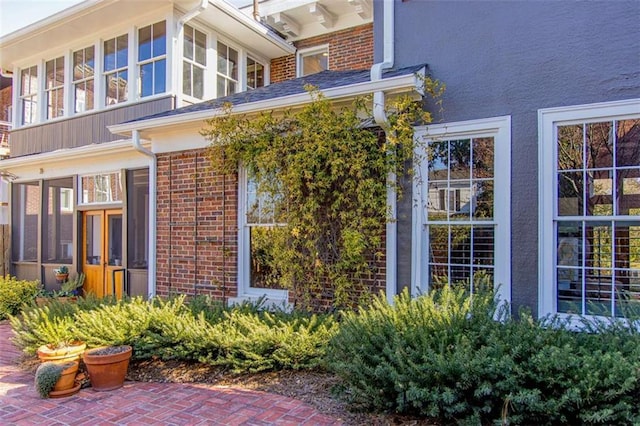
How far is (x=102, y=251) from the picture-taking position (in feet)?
31.1

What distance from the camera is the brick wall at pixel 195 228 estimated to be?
22.5ft

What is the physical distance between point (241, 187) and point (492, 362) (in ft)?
14.9

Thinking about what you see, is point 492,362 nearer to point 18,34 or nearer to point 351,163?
point 351,163

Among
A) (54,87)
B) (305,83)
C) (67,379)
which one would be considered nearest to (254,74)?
(305,83)

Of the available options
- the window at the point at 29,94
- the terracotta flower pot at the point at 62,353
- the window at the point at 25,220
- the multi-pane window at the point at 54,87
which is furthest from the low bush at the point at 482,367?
the window at the point at 29,94

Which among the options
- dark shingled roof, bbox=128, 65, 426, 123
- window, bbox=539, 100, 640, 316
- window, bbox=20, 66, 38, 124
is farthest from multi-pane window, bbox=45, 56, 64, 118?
window, bbox=539, 100, 640, 316

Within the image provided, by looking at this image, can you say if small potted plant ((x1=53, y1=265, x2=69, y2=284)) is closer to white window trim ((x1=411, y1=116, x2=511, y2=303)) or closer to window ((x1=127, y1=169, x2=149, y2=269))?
window ((x1=127, y1=169, x2=149, y2=269))

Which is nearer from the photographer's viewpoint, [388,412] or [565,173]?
[388,412]

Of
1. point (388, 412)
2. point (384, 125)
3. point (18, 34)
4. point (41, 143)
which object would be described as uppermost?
point (18, 34)

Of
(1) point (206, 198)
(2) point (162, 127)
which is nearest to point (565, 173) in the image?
(1) point (206, 198)

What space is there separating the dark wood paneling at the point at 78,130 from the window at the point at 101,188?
824 millimetres

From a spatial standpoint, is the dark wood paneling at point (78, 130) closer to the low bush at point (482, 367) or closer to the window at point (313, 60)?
the window at point (313, 60)

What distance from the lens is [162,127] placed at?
7168 mm

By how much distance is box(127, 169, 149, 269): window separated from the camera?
8.78m
